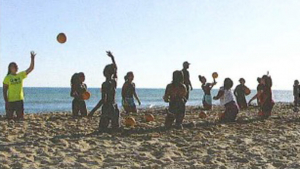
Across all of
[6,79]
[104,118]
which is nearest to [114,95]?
[104,118]

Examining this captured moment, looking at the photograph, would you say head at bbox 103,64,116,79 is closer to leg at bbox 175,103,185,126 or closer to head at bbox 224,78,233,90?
leg at bbox 175,103,185,126

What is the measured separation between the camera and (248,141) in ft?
30.5

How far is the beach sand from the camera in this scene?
7.29 m

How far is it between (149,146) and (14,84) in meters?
5.73

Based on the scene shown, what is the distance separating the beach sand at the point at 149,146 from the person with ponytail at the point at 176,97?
0.32 meters

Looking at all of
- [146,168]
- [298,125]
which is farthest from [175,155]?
[298,125]

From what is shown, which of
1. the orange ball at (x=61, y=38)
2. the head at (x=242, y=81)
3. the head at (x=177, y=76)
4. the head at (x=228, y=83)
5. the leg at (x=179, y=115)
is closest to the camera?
the head at (x=177, y=76)

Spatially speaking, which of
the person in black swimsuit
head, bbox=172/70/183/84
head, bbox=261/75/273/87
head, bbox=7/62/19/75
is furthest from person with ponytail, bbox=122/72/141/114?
the person in black swimsuit

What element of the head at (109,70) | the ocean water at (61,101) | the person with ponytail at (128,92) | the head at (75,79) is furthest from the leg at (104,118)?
the ocean water at (61,101)

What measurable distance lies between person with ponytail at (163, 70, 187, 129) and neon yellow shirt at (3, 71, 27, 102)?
4195 millimetres

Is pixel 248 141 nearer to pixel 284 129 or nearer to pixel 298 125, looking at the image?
pixel 284 129

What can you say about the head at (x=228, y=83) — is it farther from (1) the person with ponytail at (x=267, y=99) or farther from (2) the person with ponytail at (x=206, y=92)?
(2) the person with ponytail at (x=206, y=92)

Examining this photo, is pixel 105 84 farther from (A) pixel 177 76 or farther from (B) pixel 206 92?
(B) pixel 206 92

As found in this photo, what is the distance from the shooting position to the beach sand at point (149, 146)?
7285 millimetres
